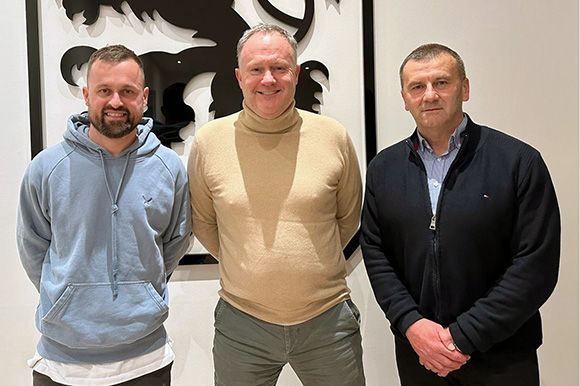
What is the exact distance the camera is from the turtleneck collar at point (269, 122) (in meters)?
1.72

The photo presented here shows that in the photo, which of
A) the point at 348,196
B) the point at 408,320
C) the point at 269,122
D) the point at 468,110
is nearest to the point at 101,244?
the point at 269,122

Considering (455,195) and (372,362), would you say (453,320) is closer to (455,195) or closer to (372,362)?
(455,195)

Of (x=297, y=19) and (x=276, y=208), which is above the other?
(x=297, y=19)

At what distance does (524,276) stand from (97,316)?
125 cm

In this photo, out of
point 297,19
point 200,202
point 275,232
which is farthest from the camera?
point 297,19

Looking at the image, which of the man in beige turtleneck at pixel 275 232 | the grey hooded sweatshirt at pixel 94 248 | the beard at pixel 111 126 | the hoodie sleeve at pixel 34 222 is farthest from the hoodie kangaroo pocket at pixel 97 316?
the beard at pixel 111 126

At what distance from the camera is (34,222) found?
157 centimetres

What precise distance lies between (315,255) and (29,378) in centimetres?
146

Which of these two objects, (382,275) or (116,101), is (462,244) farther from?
(116,101)

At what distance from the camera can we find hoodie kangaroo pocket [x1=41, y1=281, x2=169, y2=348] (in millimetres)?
1462

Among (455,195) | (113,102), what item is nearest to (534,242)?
(455,195)

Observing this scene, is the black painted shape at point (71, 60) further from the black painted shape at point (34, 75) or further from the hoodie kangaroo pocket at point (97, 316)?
the hoodie kangaroo pocket at point (97, 316)

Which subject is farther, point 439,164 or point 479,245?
point 439,164

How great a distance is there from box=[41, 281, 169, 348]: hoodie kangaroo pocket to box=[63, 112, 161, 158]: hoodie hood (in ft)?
1.35
